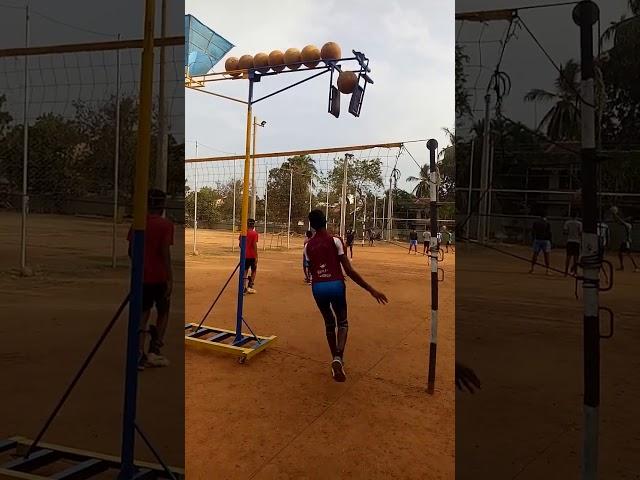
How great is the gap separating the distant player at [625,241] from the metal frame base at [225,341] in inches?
124

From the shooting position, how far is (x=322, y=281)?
3.70 m

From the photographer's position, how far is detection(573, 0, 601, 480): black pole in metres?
1.40

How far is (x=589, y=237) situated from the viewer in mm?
1418

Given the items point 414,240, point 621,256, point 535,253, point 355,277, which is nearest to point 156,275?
point 535,253

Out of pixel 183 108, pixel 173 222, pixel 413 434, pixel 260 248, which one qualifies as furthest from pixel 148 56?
pixel 260 248

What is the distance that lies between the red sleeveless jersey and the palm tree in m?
2.22

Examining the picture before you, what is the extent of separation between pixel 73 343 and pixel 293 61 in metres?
2.67

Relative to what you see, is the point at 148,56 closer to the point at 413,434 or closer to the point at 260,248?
the point at 413,434

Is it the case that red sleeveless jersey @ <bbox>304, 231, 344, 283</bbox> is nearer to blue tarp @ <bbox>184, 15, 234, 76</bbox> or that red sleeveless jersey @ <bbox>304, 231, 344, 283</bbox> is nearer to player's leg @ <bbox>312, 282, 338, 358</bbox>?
player's leg @ <bbox>312, 282, 338, 358</bbox>

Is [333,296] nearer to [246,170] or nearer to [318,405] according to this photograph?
[318,405]

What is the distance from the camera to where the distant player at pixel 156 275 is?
166 centimetres

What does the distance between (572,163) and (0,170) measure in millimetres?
2247

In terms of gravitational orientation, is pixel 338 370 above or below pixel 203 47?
below

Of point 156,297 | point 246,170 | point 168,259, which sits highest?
point 246,170
